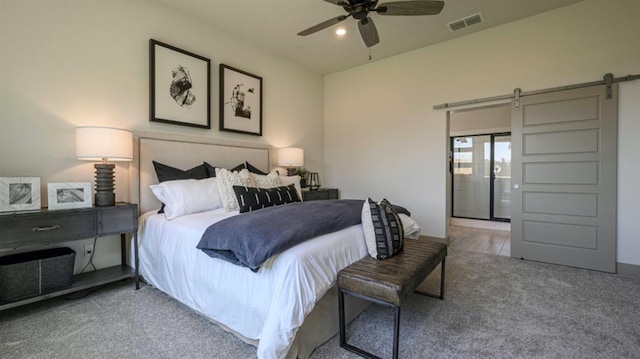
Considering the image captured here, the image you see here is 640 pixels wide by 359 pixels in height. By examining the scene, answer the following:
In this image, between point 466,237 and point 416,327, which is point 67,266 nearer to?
point 416,327

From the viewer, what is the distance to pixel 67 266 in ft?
7.75

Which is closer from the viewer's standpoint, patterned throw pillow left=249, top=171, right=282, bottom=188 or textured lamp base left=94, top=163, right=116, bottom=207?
textured lamp base left=94, top=163, right=116, bottom=207

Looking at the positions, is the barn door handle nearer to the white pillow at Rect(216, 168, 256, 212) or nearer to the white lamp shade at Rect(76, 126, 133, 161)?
the white lamp shade at Rect(76, 126, 133, 161)

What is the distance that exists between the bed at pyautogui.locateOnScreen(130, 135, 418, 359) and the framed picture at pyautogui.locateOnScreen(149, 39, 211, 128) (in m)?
0.86

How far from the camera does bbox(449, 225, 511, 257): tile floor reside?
417 centimetres

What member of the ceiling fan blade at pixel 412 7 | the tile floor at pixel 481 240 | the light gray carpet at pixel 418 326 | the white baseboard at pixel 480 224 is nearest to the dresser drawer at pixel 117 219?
the light gray carpet at pixel 418 326

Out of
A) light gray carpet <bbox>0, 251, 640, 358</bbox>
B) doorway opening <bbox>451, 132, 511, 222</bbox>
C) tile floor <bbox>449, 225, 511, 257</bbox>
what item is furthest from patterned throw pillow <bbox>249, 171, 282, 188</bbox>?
doorway opening <bbox>451, 132, 511, 222</bbox>

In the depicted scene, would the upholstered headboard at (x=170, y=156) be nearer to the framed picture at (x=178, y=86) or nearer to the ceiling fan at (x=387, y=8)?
the framed picture at (x=178, y=86)

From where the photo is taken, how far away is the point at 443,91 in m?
4.21

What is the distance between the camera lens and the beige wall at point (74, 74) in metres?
2.35

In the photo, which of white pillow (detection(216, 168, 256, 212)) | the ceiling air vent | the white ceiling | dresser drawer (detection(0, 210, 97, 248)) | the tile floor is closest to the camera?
dresser drawer (detection(0, 210, 97, 248))

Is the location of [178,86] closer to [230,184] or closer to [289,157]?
[230,184]

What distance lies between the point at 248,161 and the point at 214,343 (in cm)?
264

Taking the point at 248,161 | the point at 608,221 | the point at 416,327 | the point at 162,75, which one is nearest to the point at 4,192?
the point at 162,75
